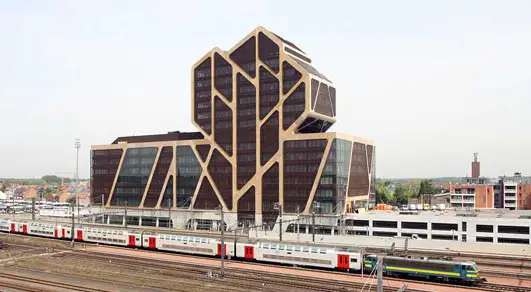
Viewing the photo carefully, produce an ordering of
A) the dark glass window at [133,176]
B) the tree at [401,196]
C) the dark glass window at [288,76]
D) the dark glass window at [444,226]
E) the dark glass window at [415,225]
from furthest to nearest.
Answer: the tree at [401,196], the dark glass window at [133,176], the dark glass window at [288,76], the dark glass window at [415,225], the dark glass window at [444,226]

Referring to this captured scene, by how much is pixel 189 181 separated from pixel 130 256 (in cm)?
5338

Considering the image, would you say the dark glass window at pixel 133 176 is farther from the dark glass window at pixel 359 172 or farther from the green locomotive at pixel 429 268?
the green locomotive at pixel 429 268

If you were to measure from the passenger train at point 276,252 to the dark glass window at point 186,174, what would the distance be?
35.8 meters

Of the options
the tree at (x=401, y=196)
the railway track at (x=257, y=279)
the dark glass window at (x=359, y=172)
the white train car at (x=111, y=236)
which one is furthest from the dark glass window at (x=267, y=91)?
the tree at (x=401, y=196)

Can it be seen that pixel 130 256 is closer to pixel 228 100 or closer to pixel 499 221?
pixel 228 100

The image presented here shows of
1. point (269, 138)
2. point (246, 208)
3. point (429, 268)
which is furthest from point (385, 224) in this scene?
point (429, 268)

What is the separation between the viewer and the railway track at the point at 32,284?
5422cm

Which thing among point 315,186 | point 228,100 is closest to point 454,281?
point 315,186

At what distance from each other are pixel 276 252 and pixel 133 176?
82349 millimetres

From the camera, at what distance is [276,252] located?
68.6 m

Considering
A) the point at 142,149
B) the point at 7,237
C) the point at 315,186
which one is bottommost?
the point at 7,237

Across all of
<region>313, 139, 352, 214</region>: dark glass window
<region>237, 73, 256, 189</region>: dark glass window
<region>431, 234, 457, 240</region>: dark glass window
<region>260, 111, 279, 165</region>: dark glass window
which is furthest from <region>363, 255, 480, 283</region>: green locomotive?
<region>237, 73, 256, 189</region>: dark glass window

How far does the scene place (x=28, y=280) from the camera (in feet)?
195

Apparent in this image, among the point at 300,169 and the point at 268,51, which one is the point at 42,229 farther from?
the point at 268,51
